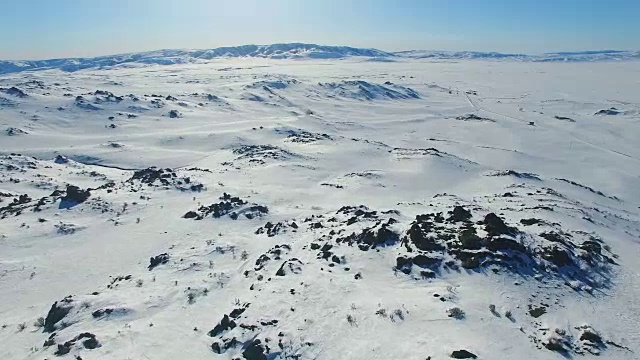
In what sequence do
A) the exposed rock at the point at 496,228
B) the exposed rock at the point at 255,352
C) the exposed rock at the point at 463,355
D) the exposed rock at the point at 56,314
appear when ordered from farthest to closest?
the exposed rock at the point at 496,228 → the exposed rock at the point at 56,314 → the exposed rock at the point at 255,352 → the exposed rock at the point at 463,355

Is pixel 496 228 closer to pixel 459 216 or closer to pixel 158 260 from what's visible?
pixel 459 216

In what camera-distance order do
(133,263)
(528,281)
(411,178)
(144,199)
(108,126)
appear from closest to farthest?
(528,281), (133,263), (144,199), (411,178), (108,126)

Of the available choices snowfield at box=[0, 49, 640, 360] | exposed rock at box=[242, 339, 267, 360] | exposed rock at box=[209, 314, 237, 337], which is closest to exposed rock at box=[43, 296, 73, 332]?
snowfield at box=[0, 49, 640, 360]

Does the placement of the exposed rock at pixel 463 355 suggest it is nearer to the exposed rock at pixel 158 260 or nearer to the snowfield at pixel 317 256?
the snowfield at pixel 317 256

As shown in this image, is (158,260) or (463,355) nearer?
(463,355)

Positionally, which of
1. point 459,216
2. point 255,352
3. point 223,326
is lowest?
point 223,326

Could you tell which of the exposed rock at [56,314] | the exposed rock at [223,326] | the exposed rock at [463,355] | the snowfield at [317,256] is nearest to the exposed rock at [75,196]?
the snowfield at [317,256]

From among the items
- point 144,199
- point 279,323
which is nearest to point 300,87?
point 144,199

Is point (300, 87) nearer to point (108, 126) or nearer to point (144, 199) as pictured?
point (108, 126)

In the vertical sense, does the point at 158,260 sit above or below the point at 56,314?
below

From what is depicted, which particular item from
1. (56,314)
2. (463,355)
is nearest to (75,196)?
(56,314)

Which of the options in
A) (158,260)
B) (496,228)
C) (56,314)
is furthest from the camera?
(158,260)
